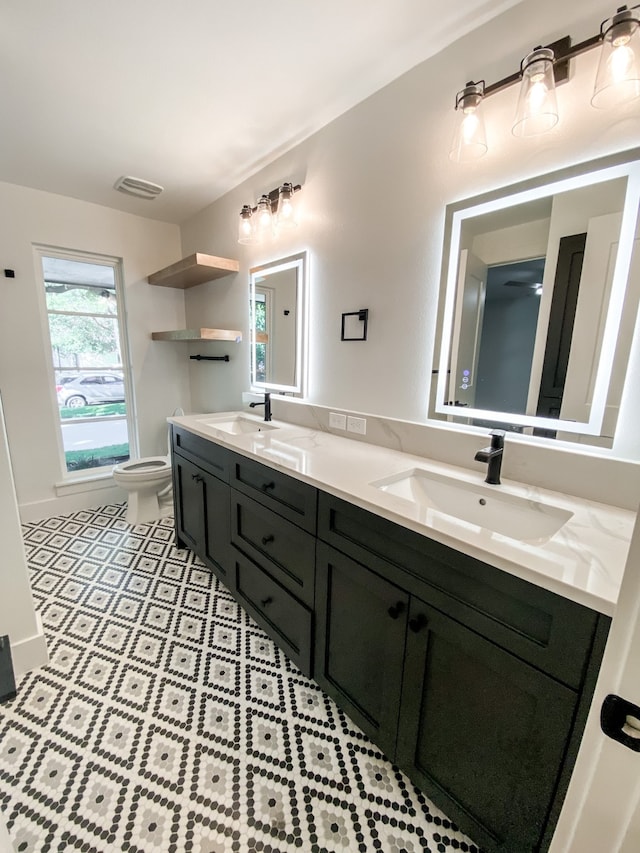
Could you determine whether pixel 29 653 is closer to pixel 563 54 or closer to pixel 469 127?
pixel 469 127

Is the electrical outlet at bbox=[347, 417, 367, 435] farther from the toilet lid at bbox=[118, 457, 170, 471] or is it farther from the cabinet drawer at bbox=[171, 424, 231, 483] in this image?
the toilet lid at bbox=[118, 457, 170, 471]

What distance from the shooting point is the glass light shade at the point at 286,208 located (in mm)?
1924

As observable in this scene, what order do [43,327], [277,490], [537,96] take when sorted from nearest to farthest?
[537,96] < [277,490] < [43,327]

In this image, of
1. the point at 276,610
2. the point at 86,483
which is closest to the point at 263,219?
the point at 276,610

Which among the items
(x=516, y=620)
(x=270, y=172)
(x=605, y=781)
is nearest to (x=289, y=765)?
(x=516, y=620)

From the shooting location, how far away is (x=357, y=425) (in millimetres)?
1765

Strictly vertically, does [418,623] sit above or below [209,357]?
below

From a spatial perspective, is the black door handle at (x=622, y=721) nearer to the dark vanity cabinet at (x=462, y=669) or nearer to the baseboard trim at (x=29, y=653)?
the dark vanity cabinet at (x=462, y=669)

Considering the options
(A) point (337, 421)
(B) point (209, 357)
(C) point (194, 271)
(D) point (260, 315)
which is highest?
(C) point (194, 271)

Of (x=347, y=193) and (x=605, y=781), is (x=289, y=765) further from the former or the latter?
(x=347, y=193)

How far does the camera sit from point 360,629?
1133 millimetres

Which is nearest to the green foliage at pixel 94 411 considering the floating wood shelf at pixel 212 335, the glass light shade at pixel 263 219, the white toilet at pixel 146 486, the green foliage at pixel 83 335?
the green foliage at pixel 83 335

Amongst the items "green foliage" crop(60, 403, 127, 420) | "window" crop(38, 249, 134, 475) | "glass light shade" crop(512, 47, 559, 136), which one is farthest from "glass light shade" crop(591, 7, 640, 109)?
"green foliage" crop(60, 403, 127, 420)

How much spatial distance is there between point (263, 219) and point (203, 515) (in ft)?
5.73
